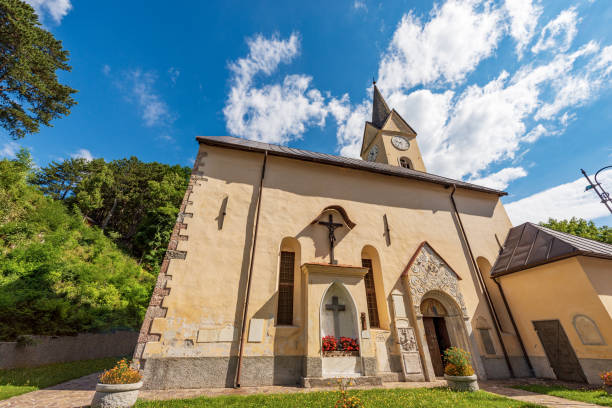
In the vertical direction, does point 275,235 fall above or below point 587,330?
above

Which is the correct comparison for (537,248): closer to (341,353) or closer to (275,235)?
(341,353)

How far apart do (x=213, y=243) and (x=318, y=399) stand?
5502mm

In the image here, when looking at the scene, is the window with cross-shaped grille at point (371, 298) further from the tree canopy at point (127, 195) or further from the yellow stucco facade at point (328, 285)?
the tree canopy at point (127, 195)

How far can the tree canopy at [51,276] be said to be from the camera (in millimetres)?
8645

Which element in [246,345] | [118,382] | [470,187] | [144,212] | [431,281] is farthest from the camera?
[144,212]

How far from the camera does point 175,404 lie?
4875mm

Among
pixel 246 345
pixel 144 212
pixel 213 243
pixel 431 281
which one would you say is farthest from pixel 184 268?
pixel 144 212

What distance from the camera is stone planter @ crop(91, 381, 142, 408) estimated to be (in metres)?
4.55

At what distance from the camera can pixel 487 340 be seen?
9305 millimetres

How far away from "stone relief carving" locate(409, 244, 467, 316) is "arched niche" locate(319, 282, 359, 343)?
9.41 feet

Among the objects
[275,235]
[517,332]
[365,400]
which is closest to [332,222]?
[275,235]

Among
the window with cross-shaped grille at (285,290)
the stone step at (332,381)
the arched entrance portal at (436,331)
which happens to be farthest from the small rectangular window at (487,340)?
the window with cross-shaped grille at (285,290)

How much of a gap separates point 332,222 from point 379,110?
17.9 meters

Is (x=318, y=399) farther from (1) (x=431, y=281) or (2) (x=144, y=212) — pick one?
(2) (x=144, y=212)
